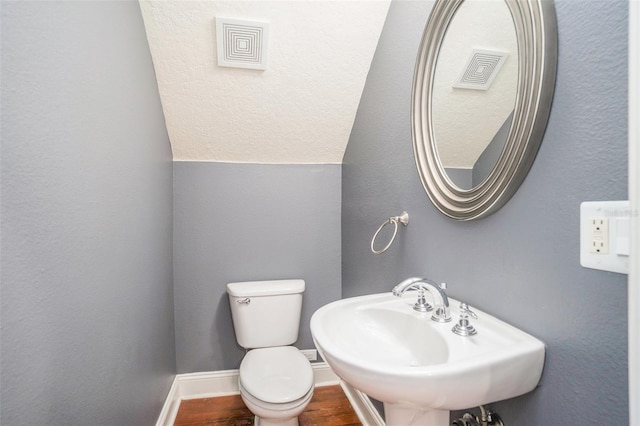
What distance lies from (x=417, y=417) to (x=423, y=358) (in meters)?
0.16

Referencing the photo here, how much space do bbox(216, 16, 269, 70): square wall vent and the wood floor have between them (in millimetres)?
1951

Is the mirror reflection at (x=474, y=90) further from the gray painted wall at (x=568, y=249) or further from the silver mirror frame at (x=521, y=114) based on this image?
the gray painted wall at (x=568, y=249)

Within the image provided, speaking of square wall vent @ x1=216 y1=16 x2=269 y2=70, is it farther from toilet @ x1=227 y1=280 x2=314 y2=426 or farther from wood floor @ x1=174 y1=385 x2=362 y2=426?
wood floor @ x1=174 y1=385 x2=362 y2=426

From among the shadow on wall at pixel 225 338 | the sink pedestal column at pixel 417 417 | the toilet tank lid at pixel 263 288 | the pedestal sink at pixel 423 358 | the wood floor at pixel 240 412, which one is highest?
the pedestal sink at pixel 423 358

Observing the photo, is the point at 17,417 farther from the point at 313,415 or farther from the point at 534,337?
the point at 313,415

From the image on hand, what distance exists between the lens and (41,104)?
2.18 ft

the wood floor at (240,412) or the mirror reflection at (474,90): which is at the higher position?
the mirror reflection at (474,90)

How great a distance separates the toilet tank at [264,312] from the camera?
177cm

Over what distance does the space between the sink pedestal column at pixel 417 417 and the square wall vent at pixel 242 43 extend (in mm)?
1560

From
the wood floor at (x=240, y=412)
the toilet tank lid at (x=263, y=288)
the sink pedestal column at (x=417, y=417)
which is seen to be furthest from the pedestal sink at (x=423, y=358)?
the wood floor at (x=240, y=412)

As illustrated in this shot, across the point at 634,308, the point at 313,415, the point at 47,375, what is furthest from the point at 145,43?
the point at 313,415

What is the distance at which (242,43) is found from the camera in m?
1.44

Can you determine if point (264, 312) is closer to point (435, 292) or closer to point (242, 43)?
point (435, 292)

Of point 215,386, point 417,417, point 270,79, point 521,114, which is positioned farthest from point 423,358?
point 215,386
